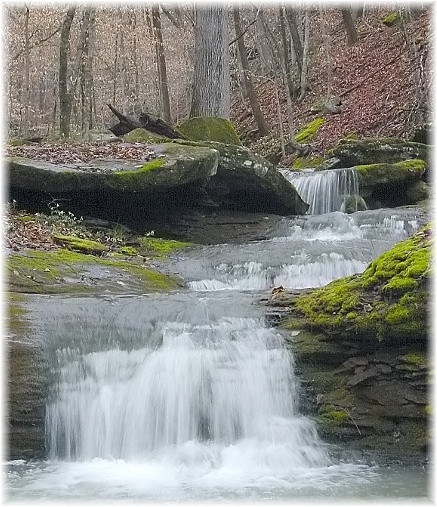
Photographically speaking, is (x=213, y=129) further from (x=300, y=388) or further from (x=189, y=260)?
(x=300, y=388)

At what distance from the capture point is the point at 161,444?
17.4 feet

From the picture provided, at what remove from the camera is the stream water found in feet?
15.1

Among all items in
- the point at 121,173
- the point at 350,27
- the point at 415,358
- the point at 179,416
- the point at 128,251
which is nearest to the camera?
the point at 415,358

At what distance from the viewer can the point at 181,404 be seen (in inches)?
214

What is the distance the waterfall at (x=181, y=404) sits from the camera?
5.28 m

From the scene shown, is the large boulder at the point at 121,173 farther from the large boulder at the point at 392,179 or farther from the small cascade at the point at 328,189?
the large boulder at the point at 392,179

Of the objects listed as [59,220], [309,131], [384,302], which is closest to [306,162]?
[309,131]

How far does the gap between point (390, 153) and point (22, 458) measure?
35.4ft

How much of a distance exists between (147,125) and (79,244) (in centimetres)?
492

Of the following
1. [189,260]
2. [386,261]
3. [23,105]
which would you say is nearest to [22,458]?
[386,261]

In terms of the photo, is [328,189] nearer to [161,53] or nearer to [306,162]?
[306,162]

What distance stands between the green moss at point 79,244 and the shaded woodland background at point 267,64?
632 cm

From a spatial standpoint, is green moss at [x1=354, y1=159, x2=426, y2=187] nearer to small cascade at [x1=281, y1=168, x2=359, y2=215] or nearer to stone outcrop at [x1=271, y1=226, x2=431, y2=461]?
small cascade at [x1=281, y1=168, x2=359, y2=215]

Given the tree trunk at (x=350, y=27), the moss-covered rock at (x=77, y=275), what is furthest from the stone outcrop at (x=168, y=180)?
Result: the tree trunk at (x=350, y=27)
